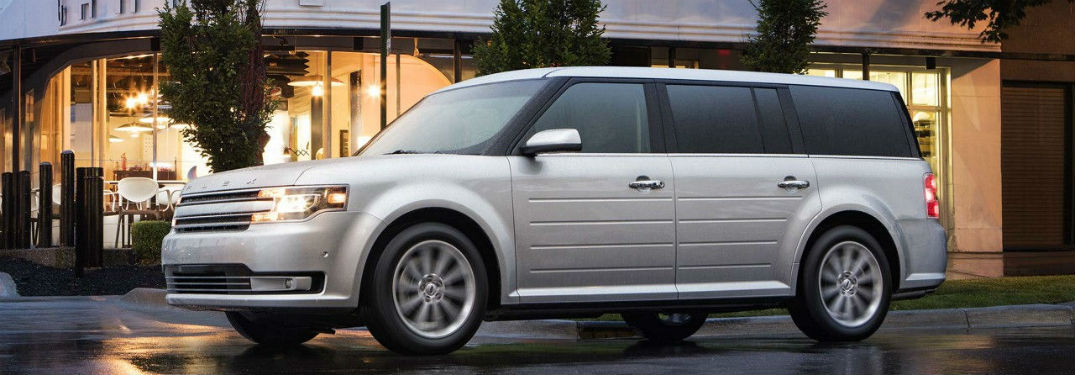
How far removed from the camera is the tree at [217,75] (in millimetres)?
17078

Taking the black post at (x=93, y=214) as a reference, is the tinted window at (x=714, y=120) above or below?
above

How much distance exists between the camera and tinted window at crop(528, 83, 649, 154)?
922 centimetres

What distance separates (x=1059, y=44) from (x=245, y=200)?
74.7ft

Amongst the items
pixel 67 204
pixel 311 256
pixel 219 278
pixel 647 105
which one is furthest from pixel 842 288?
pixel 67 204

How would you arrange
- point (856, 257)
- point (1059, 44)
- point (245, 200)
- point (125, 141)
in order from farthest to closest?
point (1059, 44), point (125, 141), point (856, 257), point (245, 200)

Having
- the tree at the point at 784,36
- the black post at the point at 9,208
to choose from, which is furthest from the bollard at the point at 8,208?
the tree at the point at 784,36

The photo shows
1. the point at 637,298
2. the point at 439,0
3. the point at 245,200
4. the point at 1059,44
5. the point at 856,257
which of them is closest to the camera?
the point at 245,200

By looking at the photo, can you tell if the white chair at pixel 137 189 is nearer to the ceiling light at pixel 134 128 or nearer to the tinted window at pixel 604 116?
the ceiling light at pixel 134 128

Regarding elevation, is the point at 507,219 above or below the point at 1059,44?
below

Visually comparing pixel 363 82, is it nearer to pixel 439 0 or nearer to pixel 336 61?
pixel 336 61

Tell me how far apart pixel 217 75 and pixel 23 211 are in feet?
21.0

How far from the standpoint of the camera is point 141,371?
7766 millimetres

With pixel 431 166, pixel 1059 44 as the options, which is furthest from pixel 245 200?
pixel 1059 44

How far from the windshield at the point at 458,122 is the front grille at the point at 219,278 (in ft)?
4.39
